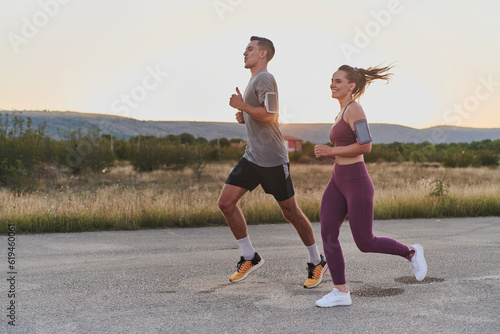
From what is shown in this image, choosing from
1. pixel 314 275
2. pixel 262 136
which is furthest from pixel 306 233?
pixel 262 136

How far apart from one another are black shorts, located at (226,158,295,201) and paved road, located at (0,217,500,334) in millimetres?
925

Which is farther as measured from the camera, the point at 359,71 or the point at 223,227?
the point at 223,227

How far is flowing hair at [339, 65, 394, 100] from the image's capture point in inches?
175

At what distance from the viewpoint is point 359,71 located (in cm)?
455

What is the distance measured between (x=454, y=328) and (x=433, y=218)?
7.85 meters

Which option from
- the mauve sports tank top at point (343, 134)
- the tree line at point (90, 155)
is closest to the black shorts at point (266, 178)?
the mauve sports tank top at point (343, 134)

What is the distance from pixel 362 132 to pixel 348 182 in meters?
0.44

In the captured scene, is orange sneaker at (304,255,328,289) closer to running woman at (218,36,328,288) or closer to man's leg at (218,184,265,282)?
running woman at (218,36,328,288)

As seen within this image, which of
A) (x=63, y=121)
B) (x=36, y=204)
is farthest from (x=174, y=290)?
(x=63, y=121)

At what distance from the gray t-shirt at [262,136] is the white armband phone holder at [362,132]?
1.14 m

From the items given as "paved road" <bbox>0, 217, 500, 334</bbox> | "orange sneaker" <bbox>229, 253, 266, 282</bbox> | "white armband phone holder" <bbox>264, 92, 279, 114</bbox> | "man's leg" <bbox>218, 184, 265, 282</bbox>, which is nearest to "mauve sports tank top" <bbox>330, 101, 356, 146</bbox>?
"white armband phone holder" <bbox>264, 92, 279, 114</bbox>

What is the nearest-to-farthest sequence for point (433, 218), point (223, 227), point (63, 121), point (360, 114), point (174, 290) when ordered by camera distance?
point (360, 114), point (174, 290), point (223, 227), point (433, 218), point (63, 121)

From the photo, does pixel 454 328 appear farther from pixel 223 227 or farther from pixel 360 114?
pixel 223 227

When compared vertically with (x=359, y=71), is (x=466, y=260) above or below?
below
